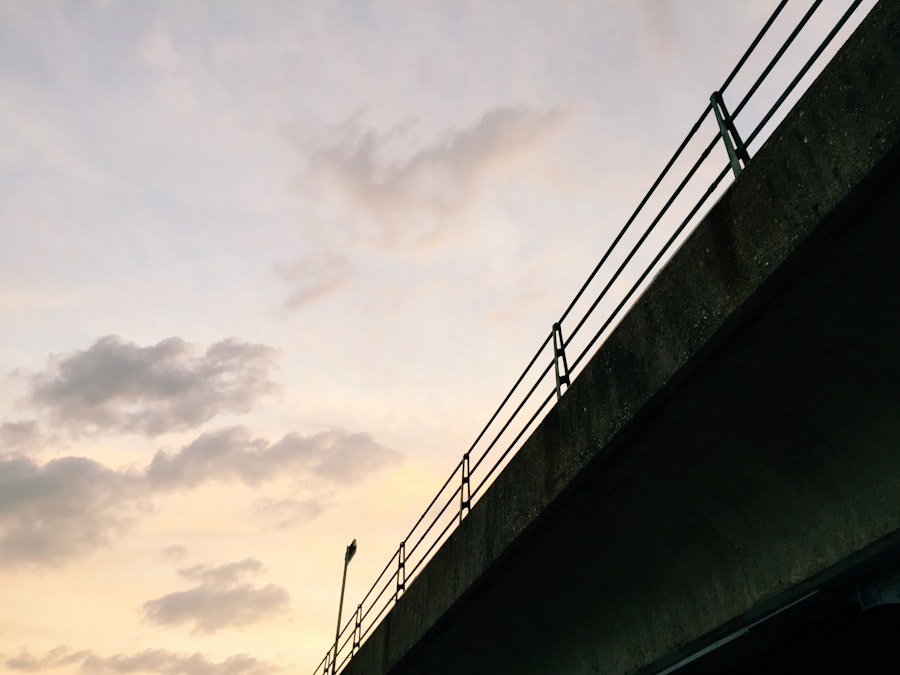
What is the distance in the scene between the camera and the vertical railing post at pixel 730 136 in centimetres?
518

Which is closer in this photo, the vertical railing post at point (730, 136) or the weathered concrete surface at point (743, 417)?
the weathered concrete surface at point (743, 417)

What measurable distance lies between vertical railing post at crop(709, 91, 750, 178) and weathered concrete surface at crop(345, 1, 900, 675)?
1.42 ft

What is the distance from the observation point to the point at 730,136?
5355 mm

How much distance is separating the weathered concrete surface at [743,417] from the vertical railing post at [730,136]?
0.43 meters

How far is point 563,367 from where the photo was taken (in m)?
7.12

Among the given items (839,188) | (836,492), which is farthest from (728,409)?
(839,188)

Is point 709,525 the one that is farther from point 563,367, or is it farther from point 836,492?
point 563,367

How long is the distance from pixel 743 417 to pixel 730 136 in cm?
227

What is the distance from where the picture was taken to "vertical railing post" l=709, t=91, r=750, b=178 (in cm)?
518

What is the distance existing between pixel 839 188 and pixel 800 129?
67 cm

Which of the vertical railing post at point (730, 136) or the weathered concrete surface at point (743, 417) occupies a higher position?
the vertical railing post at point (730, 136)

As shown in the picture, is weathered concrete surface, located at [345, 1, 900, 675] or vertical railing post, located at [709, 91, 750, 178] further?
vertical railing post, located at [709, 91, 750, 178]

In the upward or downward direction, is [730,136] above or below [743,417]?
above

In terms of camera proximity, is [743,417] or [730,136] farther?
[730,136]
